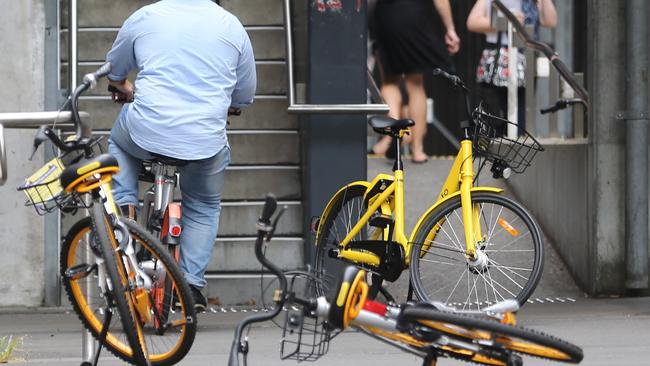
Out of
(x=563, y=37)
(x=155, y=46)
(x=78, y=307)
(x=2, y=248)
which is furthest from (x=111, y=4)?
(x=563, y=37)

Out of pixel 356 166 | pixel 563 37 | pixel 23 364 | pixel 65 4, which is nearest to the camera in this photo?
pixel 23 364

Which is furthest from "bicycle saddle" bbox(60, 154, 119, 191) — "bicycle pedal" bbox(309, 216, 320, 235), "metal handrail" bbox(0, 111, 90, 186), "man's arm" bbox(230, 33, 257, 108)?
"bicycle pedal" bbox(309, 216, 320, 235)

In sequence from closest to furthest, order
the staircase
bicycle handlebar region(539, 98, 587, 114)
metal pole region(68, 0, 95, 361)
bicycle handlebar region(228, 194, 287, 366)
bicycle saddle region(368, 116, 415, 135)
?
bicycle handlebar region(228, 194, 287, 366)
bicycle saddle region(368, 116, 415, 135)
metal pole region(68, 0, 95, 361)
the staircase
bicycle handlebar region(539, 98, 587, 114)

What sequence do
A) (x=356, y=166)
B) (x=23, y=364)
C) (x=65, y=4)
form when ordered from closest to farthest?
1. (x=23, y=364)
2. (x=356, y=166)
3. (x=65, y=4)

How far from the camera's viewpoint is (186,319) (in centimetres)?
554

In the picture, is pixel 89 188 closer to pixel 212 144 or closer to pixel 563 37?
pixel 212 144

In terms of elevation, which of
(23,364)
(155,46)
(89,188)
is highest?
(155,46)

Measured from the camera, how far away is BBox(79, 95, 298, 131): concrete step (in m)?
9.38

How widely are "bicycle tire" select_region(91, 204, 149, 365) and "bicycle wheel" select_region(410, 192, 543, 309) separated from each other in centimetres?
201

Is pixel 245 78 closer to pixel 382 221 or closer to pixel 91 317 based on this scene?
pixel 382 221

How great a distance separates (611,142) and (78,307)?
4.09m

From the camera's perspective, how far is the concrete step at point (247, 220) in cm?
913

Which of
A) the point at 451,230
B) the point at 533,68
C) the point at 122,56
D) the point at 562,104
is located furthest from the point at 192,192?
the point at 533,68

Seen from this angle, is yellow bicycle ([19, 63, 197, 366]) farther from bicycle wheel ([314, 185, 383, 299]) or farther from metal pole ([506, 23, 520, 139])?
metal pole ([506, 23, 520, 139])
